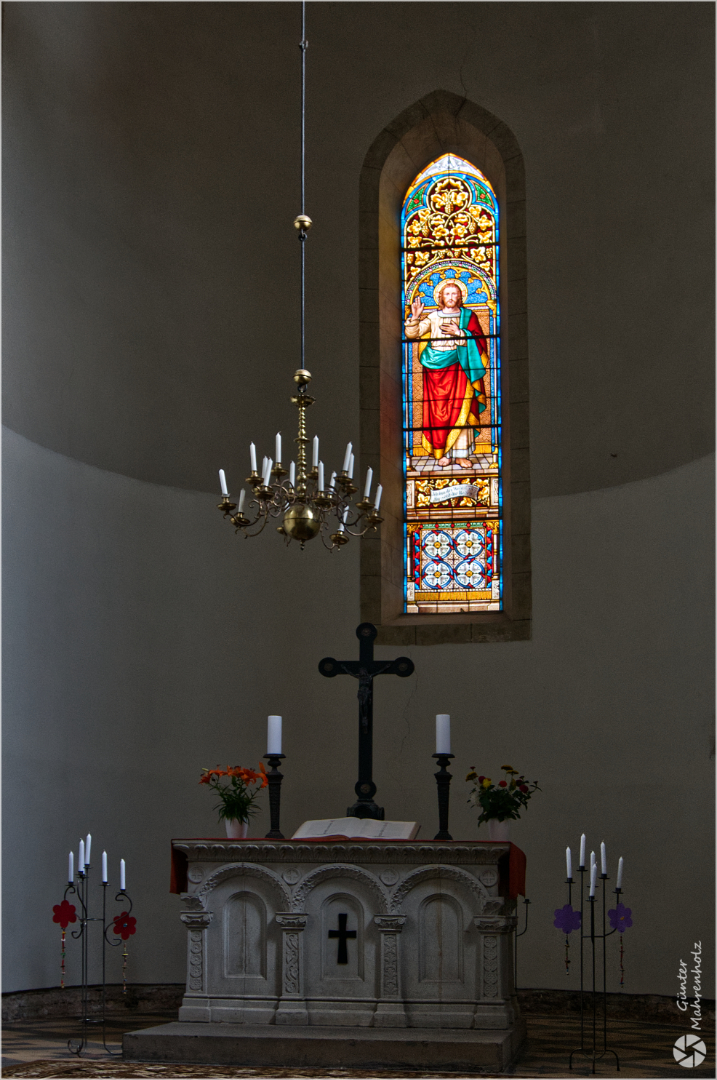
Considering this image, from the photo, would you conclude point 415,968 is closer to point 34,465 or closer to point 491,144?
point 34,465

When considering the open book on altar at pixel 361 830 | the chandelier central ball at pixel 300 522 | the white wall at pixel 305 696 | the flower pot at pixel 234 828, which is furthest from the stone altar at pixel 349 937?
the white wall at pixel 305 696

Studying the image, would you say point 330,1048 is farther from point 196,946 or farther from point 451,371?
point 451,371

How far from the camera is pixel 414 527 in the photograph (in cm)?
973

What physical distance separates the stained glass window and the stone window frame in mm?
107

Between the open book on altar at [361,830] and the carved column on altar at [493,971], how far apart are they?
1.83ft

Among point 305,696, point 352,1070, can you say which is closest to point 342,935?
point 352,1070

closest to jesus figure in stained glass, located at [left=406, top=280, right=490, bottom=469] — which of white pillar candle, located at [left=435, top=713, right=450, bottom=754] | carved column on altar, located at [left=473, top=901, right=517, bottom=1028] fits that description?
white pillar candle, located at [left=435, top=713, right=450, bottom=754]

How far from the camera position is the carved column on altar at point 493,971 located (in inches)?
235

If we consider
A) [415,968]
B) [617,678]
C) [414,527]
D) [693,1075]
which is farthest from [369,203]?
[693,1075]

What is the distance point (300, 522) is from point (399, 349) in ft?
14.0

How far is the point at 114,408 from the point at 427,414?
7.90 feet

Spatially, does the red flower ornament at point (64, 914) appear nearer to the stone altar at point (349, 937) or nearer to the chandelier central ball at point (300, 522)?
the stone altar at point (349, 937)

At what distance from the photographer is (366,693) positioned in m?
6.93

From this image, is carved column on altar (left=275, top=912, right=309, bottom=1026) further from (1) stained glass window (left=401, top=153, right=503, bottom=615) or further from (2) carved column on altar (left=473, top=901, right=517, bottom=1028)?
(1) stained glass window (left=401, top=153, right=503, bottom=615)
